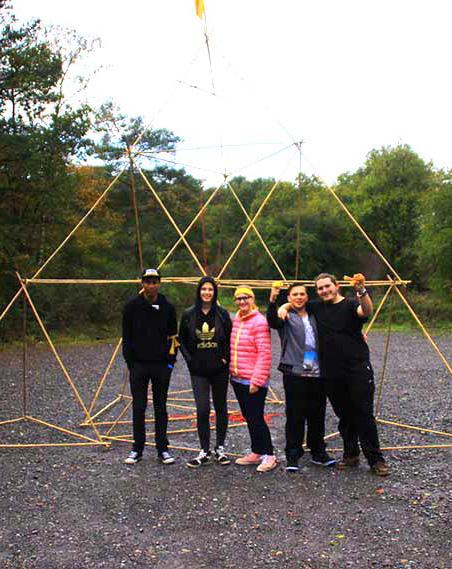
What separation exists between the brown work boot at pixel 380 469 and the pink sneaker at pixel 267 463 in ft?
2.39

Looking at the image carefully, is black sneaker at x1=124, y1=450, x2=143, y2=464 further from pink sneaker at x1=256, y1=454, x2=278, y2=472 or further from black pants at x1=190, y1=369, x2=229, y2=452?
pink sneaker at x1=256, y1=454, x2=278, y2=472

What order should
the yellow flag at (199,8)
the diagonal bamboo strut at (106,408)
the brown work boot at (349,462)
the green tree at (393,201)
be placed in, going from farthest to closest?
the green tree at (393,201) → the diagonal bamboo strut at (106,408) → the yellow flag at (199,8) → the brown work boot at (349,462)

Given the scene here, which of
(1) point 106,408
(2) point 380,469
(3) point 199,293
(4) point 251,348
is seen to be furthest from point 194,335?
(1) point 106,408

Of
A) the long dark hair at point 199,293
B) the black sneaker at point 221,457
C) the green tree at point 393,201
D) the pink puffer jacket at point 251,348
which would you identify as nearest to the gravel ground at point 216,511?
the black sneaker at point 221,457

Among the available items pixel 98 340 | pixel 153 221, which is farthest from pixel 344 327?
pixel 153 221

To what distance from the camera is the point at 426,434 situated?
5582mm

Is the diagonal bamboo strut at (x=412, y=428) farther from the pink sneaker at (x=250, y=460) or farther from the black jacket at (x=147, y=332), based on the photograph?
the black jacket at (x=147, y=332)

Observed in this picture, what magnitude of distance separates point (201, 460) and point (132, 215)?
16.9m

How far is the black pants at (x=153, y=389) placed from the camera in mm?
4527

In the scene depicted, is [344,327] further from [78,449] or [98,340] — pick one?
[98,340]

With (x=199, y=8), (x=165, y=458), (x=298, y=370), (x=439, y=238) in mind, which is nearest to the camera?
(x=298, y=370)

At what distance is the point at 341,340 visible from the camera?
4.23 meters

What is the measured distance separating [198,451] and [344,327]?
5.62 ft

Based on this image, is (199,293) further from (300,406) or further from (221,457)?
(221,457)
